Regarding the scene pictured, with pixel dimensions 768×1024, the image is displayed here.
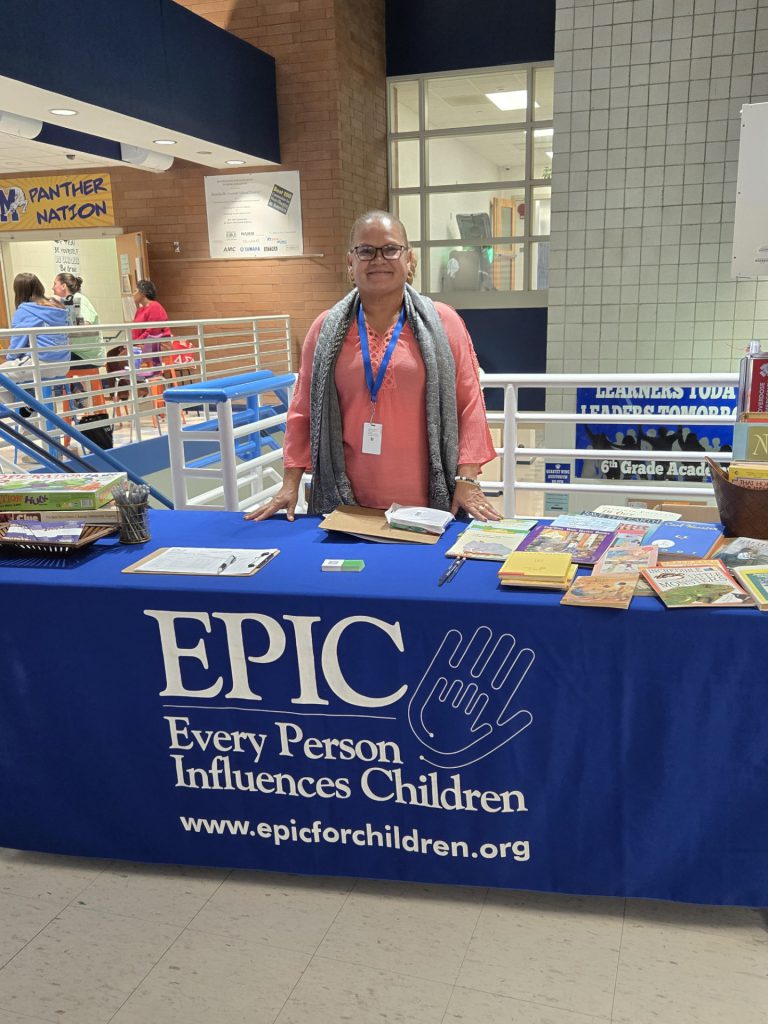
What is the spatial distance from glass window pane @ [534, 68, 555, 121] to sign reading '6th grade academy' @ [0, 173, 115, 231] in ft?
17.6

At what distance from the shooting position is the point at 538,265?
9914mm

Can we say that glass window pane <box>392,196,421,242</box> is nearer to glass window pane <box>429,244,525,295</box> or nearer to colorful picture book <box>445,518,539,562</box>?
glass window pane <box>429,244,525,295</box>

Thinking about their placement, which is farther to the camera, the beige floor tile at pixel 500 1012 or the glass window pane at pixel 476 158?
the glass window pane at pixel 476 158

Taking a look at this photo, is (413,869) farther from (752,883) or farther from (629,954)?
(752,883)

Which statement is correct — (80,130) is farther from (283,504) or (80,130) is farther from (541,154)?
(283,504)

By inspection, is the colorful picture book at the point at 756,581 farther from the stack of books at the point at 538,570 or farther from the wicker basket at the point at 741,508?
the stack of books at the point at 538,570

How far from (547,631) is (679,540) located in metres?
0.51

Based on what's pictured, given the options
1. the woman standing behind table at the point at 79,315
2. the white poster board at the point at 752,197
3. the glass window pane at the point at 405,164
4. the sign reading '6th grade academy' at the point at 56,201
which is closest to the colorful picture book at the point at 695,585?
the white poster board at the point at 752,197

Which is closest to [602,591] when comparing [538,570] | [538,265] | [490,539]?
[538,570]

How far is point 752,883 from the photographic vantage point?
1.63 m

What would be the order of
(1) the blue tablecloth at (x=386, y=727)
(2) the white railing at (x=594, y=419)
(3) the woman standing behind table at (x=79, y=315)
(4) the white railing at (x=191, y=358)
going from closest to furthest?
(1) the blue tablecloth at (x=386, y=727) → (2) the white railing at (x=594, y=419) → (3) the woman standing behind table at (x=79, y=315) → (4) the white railing at (x=191, y=358)

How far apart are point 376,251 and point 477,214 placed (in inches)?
A: 337

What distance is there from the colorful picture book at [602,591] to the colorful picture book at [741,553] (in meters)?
0.24

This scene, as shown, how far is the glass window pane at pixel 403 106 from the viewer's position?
10055 millimetres
